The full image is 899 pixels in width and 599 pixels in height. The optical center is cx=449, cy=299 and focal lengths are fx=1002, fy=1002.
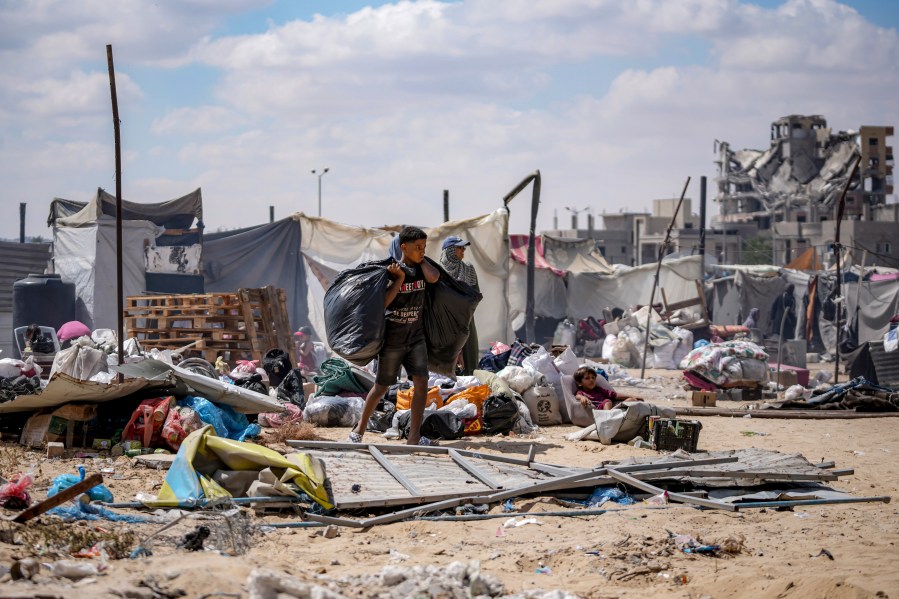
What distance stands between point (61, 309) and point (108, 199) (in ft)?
6.91

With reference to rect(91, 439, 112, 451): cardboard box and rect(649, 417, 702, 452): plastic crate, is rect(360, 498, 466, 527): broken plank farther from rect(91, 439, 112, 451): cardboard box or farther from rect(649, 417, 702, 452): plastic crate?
rect(649, 417, 702, 452): plastic crate

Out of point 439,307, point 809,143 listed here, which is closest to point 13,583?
point 439,307

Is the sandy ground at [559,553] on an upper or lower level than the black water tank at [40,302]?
lower

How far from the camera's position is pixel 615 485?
19.9 feet

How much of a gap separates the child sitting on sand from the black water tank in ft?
28.2

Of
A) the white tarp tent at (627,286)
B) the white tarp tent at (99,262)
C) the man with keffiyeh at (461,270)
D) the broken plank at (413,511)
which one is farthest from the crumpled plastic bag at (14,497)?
the white tarp tent at (627,286)

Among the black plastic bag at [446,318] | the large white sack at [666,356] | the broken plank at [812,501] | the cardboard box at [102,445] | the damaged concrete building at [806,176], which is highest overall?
the damaged concrete building at [806,176]

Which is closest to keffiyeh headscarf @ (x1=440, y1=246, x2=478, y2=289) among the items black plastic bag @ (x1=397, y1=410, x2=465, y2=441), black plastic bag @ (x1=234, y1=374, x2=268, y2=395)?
black plastic bag @ (x1=397, y1=410, x2=465, y2=441)

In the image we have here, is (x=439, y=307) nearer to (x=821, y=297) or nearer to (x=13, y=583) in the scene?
(x=13, y=583)

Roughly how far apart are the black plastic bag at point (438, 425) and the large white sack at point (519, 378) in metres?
0.99

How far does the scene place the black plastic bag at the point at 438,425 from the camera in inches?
321

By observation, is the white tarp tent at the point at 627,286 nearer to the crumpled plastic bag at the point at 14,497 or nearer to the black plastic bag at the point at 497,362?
the black plastic bag at the point at 497,362

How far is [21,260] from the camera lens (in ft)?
56.0

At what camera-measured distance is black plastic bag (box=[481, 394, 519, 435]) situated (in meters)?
8.58
